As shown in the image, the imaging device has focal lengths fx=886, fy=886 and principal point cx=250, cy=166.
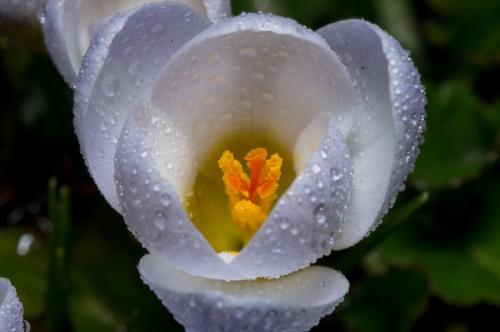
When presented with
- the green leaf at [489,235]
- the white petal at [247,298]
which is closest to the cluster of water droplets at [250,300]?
the white petal at [247,298]

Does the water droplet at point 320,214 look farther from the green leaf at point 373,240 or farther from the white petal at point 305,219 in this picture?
the green leaf at point 373,240

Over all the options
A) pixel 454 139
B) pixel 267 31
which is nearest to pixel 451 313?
pixel 454 139

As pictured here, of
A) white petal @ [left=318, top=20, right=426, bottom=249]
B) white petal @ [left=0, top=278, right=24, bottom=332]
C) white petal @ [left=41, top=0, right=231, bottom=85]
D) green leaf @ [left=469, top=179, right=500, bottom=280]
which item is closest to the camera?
white petal @ [left=0, top=278, right=24, bottom=332]

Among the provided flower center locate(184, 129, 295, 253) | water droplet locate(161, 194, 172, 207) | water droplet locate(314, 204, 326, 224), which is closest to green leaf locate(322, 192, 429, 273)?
flower center locate(184, 129, 295, 253)

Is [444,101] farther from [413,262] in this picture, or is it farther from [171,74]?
[171,74]

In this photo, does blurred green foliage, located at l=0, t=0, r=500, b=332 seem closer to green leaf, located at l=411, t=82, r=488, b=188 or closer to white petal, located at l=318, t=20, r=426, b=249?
green leaf, located at l=411, t=82, r=488, b=188
